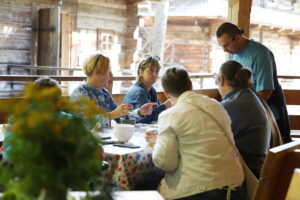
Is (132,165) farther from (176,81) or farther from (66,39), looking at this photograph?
(66,39)

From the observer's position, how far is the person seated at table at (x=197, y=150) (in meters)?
2.26

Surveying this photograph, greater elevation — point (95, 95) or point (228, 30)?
point (228, 30)

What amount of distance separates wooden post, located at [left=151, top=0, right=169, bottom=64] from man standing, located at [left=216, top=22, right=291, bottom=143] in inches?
305

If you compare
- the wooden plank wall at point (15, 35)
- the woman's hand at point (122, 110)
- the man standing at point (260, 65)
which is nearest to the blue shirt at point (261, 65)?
the man standing at point (260, 65)

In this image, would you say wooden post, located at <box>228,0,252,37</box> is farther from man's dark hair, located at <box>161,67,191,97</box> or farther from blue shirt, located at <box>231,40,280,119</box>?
man's dark hair, located at <box>161,67,191,97</box>

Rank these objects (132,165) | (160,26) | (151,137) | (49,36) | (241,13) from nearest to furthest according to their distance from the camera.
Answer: (132,165) → (151,137) → (241,13) → (49,36) → (160,26)

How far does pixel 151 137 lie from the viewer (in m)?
2.83

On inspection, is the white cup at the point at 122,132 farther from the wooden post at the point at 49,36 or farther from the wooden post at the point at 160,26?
the wooden post at the point at 160,26

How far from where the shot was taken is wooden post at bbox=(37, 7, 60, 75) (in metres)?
7.89

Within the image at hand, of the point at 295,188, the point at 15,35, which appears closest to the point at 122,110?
the point at 295,188

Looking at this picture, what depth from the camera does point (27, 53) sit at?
8.27 metres

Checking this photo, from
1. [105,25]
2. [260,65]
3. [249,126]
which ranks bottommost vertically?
[249,126]

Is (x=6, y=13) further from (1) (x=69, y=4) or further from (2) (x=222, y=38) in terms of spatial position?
(2) (x=222, y=38)

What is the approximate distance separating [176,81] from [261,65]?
54.6 inches
